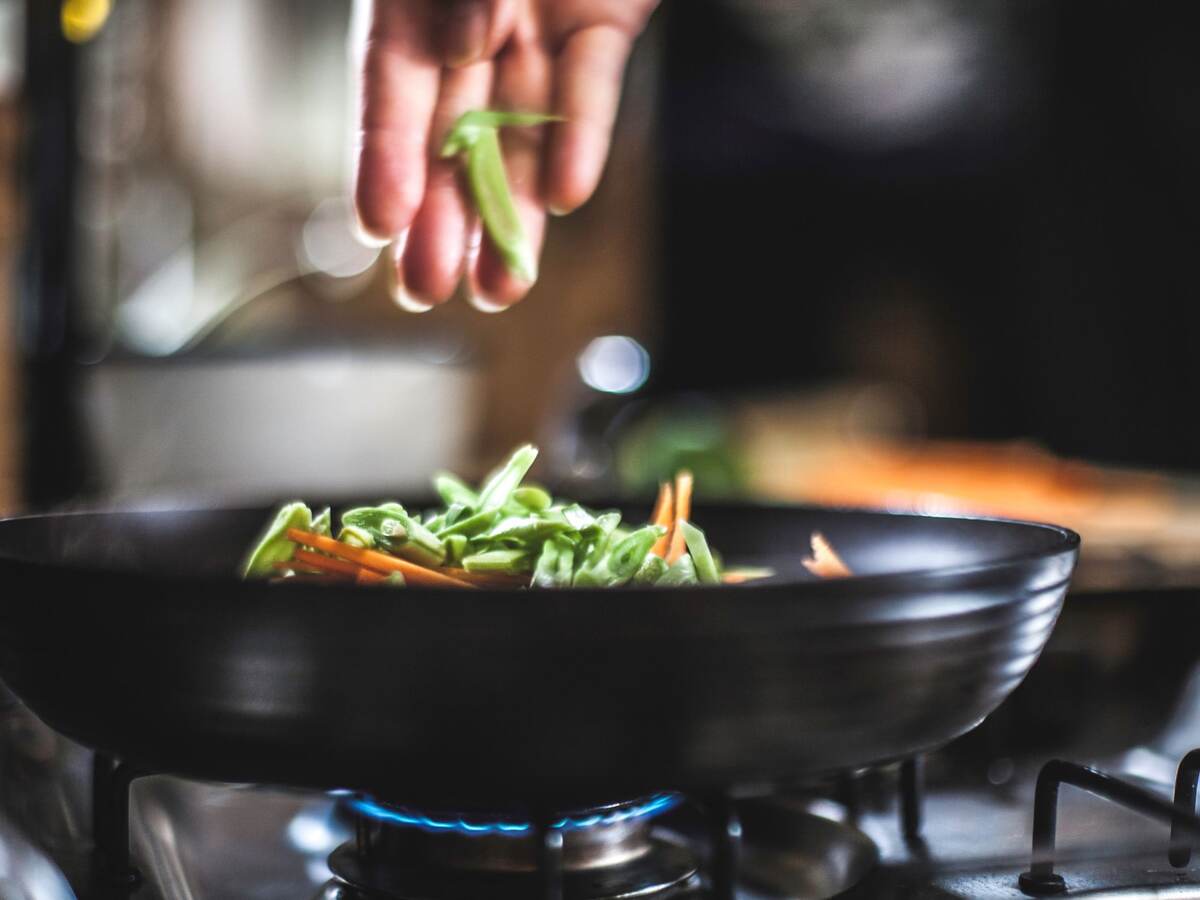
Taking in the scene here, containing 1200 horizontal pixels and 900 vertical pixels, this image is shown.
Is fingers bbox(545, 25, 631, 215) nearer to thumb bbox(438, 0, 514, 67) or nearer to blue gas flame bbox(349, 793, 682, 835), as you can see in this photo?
thumb bbox(438, 0, 514, 67)

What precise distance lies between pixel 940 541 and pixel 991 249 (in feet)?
9.08

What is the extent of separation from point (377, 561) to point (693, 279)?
327 cm

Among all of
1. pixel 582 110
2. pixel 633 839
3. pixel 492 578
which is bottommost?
pixel 633 839

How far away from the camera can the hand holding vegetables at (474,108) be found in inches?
32.5

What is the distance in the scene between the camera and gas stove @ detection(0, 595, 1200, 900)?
681 mm

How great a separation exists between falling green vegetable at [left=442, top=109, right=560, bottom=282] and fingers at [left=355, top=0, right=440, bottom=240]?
3 cm

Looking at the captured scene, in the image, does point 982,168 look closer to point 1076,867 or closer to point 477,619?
point 1076,867

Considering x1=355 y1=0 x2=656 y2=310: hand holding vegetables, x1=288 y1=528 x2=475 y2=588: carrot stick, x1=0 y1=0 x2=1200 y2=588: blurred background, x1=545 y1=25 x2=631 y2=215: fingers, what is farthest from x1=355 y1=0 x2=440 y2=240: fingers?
x1=0 y1=0 x2=1200 y2=588: blurred background

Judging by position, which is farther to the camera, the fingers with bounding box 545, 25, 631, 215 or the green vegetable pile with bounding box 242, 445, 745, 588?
the fingers with bounding box 545, 25, 631, 215

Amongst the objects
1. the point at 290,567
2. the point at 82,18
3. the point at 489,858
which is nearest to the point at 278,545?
the point at 290,567

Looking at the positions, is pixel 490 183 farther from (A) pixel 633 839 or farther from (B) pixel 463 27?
(A) pixel 633 839

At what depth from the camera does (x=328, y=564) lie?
0.75 metres

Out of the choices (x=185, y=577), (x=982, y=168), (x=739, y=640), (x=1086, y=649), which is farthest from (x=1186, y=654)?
(x=982, y=168)

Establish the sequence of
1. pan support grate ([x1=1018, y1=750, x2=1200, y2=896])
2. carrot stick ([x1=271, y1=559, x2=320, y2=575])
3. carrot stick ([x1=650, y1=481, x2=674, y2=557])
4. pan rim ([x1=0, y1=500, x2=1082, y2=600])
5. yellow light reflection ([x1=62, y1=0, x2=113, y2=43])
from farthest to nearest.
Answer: yellow light reflection ([x1=62, y1=0, x2=113, y2=43]) < carrot stick ([x1=650, y1=481, x2=674, y2=557]) < carrot stick ([x1=271, y1=559, x2=320, y2=575]) < pan support grate ([x1=1018, y1=750, x2=1200, y2=896]) < pan rim ([x1=0, y1=500, x2=1082, y2=600])
